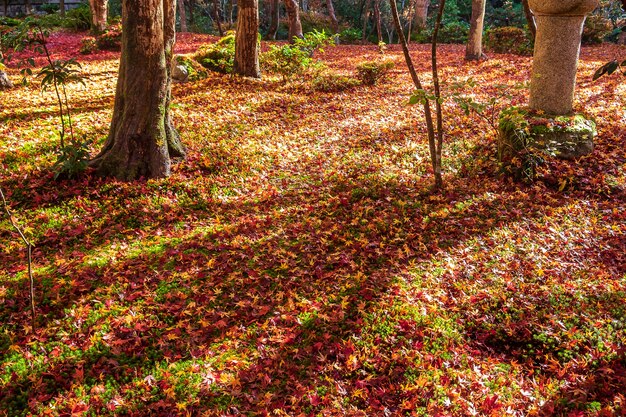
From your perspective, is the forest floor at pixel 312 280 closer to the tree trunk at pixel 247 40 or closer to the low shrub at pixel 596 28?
the tree trunk at pixel 247 40

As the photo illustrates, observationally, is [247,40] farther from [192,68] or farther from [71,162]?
[71,162]

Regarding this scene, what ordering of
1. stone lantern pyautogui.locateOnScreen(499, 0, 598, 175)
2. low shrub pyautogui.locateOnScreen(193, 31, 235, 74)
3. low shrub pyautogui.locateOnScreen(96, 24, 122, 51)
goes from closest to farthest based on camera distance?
stone lantern pyautogui.locateOnScreen(499, 0, 598, 175) < low shrub pyautogui.locateOnScreen(193, 31, 235, 74) < low shrub pyautogui.locateOnScreen(96, 24, 122, 51)

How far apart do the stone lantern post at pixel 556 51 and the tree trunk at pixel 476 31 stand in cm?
812

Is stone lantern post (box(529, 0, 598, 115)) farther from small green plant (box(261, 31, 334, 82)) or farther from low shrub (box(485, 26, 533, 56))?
low shrub (box(485, 26, 533, 56))

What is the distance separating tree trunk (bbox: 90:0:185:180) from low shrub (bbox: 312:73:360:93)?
582cm

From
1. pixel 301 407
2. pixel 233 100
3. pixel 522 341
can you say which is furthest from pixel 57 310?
pixel 233 100

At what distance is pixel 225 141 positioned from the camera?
312 inches

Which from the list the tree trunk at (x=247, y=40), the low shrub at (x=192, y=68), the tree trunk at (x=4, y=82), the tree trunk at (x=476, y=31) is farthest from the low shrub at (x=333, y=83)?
the tree trunk at (x=4, y=82)

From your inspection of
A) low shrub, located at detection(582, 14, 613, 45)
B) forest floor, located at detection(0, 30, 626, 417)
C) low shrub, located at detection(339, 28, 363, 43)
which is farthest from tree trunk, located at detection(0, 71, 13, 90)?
low shrub, located at detection(582, 14, 613, 45)

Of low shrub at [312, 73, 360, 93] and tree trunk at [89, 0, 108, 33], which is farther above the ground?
tree trunk at [89, 0, 108, 33]

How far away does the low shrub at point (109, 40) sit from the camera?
609 inches

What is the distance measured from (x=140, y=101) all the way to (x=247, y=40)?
19.5 ft

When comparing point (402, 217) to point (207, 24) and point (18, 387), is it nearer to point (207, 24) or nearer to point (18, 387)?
point (18, 387)

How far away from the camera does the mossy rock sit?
684 centimetres
